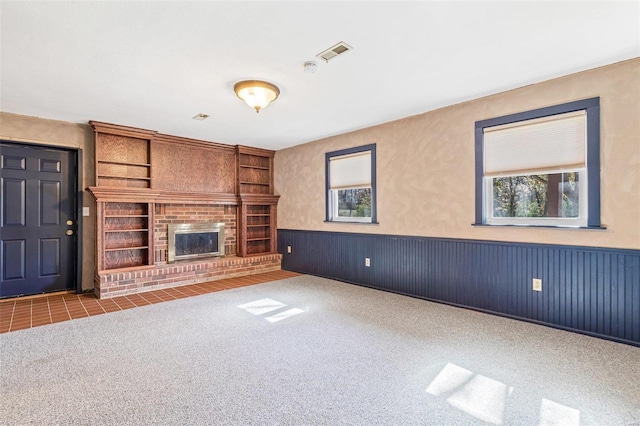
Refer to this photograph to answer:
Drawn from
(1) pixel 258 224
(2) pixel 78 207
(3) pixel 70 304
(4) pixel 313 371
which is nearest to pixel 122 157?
(2) pixel 78 207

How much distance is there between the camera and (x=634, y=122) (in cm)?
271

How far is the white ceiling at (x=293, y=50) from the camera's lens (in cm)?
207

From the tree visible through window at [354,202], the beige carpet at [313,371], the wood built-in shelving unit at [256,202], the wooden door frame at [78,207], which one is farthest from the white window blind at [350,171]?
the wooden door frame at [78,207]

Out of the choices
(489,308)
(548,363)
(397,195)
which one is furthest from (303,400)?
(397,195)

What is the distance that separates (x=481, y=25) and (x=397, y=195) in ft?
8.16

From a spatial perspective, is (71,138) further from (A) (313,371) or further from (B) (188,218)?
(A) (313,371)

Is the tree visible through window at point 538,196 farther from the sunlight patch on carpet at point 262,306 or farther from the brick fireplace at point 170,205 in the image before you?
the brick fireplace at point 170,205

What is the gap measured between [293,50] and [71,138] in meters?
3.77

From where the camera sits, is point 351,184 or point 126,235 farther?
point 351,184

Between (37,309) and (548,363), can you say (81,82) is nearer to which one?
(37,309)

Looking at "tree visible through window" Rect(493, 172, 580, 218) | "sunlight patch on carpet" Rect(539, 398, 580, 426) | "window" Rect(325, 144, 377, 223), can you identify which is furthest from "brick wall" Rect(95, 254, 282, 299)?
"sunlight patch on carpet" Rect(539, 398, 580, 426)

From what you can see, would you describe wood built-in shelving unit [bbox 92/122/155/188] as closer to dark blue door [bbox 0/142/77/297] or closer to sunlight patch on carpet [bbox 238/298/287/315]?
dark blue door [bbox 0/142/77/297]

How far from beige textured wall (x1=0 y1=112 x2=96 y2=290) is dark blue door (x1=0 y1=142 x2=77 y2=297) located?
0.15 metres

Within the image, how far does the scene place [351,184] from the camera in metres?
5.22
